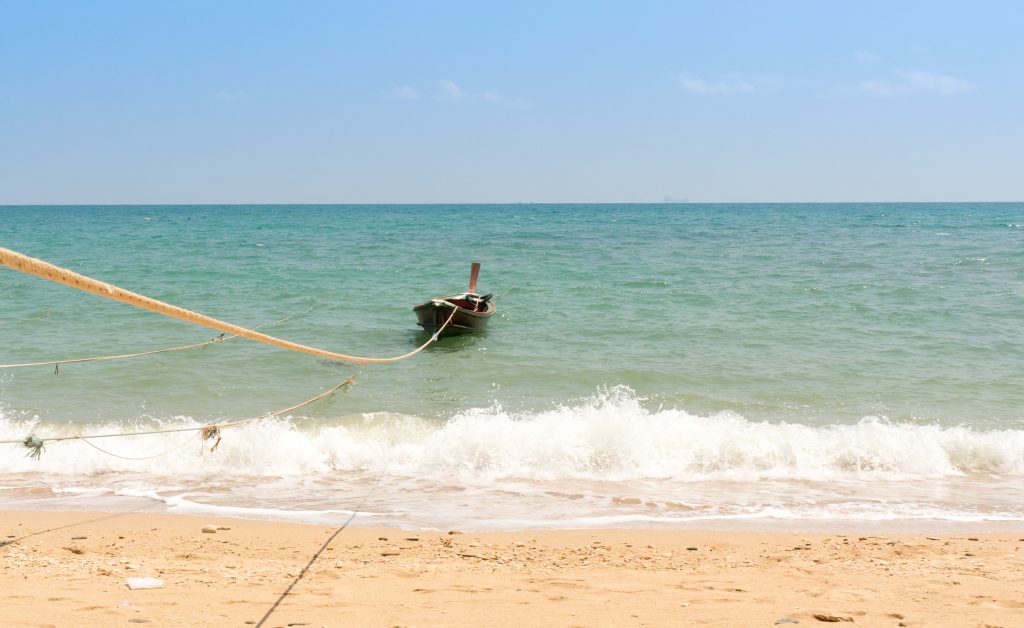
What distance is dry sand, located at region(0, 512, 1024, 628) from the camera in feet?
13.7

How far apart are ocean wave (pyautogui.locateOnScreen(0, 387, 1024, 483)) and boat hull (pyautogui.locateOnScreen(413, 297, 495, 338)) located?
6.41m

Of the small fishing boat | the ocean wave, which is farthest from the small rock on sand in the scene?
the small fishing boat

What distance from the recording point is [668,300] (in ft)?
65.5

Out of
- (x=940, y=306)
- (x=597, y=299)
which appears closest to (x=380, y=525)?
(x=597, y=299)

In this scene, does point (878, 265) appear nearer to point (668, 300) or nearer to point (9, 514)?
point (668, 300)

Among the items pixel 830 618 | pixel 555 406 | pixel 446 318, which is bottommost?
pixel 555 406

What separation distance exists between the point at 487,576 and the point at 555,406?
6.20 meters

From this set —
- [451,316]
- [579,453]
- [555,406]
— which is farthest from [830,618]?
[451,316]

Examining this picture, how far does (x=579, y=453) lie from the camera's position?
8.71m

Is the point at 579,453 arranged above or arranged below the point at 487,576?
below

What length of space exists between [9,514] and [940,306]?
1884cm

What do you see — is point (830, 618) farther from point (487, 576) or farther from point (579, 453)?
point (579, 453)

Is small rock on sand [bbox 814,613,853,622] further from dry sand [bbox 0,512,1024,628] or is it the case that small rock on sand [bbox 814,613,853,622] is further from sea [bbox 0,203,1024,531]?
sea [bbox 0,203,1024,531]

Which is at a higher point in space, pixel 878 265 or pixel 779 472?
pixel 878 265
